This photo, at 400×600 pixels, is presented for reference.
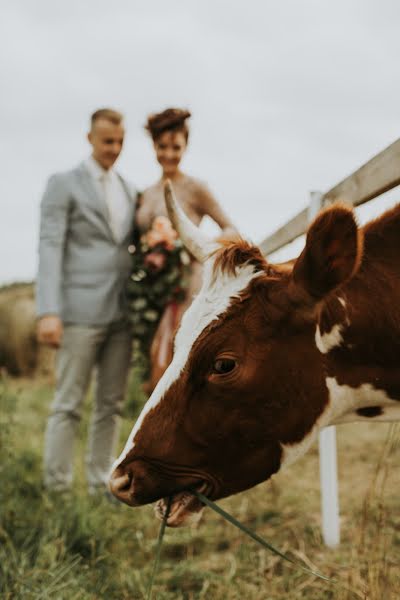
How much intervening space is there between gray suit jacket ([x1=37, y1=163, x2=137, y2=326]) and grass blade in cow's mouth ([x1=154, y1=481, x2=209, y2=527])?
7.95ft

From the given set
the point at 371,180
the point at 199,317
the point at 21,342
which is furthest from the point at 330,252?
the point at 21,342

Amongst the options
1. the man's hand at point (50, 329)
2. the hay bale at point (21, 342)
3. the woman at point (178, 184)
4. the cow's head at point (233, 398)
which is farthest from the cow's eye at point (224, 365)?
the hay bale at point (21, 342)

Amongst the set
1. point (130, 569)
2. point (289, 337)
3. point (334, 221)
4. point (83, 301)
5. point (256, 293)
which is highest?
point (334, 221)

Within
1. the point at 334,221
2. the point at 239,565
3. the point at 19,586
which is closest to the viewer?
the point at 334,221

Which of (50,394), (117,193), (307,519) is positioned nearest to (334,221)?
(307,519)

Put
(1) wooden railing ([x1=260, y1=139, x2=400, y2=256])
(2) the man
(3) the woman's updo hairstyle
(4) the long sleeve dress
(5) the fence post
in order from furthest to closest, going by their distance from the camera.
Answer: (2) the man
(3) the woman's updo hairstyle
(4) the long sleeve dress
(5) the fence post
(1) wooden railing ([x1=260, y1=139, x2=400, y2=256])

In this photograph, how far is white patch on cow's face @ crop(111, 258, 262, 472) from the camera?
185 centimetres

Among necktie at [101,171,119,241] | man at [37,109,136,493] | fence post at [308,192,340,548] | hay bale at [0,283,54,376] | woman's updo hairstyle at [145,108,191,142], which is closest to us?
fence post at [308,192,340,548]

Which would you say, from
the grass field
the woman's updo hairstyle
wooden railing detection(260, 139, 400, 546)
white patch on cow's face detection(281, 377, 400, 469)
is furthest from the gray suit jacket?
white patch on cow's face detection(281, 377, 400, 469)

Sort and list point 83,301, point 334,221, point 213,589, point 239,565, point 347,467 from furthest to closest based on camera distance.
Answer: point 347,467 < point 83,301 < point 239,565 < point 213,589 < point 334,221

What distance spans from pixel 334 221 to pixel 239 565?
1.96 m

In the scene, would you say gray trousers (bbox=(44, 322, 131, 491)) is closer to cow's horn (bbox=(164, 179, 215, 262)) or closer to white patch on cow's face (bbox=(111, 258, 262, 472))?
cow's horn (bbox=(164, 179, 215, 262))

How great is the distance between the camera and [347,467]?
199 inches

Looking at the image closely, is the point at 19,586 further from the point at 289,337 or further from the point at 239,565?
the point at 289,337
